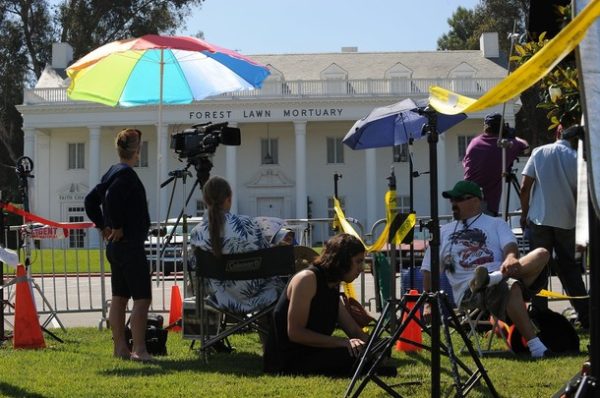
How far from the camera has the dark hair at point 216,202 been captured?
22.0 ft

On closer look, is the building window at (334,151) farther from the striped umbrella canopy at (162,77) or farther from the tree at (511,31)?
the striped umbrella canopy at (162,77)

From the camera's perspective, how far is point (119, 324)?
22.7 ft

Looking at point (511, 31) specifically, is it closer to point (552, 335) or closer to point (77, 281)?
point (77, 281)

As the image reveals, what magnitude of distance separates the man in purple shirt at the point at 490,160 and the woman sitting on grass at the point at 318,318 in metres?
3.69

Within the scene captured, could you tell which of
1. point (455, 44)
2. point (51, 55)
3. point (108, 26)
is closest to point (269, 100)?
point (108, 26)

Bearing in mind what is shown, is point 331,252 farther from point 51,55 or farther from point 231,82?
point 51,55

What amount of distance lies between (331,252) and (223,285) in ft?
4.31

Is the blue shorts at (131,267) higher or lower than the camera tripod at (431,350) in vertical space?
higher

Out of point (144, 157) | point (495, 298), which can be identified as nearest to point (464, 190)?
point (495, 298)

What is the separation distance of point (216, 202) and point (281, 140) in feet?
151

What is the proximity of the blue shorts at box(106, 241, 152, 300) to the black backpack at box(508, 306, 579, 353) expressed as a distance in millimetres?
2828

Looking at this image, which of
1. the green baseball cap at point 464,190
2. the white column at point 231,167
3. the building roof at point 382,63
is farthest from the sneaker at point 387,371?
the building roof at point 382,63

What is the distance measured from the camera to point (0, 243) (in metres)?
→ 7.79

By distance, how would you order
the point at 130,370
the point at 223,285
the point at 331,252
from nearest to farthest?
the point at 331,252 → the point at 130,370 → the point at 223,285
